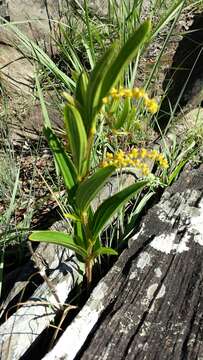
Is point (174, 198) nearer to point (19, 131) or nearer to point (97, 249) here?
point (97, 249)

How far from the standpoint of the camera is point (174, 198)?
1511 mm

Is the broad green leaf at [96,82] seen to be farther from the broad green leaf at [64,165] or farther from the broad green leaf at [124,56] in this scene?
the broad green leaf at [64,165]

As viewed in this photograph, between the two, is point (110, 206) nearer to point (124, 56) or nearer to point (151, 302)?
point (151, 302)

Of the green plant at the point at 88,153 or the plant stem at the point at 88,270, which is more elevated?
the green plant at the point at 88,153

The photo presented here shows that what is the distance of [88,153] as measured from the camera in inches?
35.5

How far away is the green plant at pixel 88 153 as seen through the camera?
29.9 inches

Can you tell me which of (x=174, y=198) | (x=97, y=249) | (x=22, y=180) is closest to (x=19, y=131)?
(x=22, y=180)

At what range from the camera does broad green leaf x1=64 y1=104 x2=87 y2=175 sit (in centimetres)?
81

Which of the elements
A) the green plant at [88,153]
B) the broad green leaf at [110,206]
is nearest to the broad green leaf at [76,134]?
the green plant at [88,153]

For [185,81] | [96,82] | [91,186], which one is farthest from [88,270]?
[185,81]

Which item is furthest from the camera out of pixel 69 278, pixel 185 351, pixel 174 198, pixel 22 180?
pixel 22 180

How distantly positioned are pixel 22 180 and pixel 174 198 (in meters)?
0.86

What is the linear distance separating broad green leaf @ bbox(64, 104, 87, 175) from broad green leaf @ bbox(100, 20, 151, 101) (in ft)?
0.21

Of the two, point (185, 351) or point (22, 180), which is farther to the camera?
point (22, 180)
